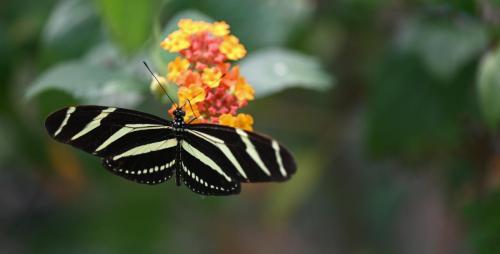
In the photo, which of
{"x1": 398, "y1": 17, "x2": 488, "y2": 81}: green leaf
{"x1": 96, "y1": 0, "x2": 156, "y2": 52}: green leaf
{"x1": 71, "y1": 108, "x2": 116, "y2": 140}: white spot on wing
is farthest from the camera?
{"x1": 398, "y1": 17, "x2": 488, "y2": 81}: green leaf

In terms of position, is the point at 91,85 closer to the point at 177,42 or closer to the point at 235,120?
the point at 177,42

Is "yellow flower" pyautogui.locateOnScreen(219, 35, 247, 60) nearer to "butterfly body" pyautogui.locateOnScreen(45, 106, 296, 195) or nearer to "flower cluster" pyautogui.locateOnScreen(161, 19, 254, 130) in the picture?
"flower cluster" pyautogui.locateOnScreen(161, 19, 254, 130)

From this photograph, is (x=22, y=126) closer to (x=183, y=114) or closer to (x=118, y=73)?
(x=118, y=73)

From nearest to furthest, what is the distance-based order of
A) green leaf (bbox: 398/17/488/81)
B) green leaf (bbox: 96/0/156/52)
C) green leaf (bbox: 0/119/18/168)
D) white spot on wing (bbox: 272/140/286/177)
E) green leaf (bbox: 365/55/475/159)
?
white spot on wing (bbox: 272/140/286/177)
green leaf (bbox: 96/0/156/52)
green leaf (bbox: 398/17/488/81)
green leaf (bbox: 365/55/475/159)
green leaf (bbox: 0/119/18/168)

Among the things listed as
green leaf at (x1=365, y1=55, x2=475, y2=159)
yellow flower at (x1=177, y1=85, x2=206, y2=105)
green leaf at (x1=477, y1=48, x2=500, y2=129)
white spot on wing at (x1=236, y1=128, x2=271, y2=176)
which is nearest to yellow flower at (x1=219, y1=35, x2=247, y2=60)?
yellow flower at (x1=177, y1=85, x2=206, y2=105)

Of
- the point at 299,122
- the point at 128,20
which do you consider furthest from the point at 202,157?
the point at 299,122
